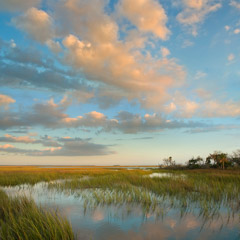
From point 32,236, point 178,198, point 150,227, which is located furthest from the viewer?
point 178,198

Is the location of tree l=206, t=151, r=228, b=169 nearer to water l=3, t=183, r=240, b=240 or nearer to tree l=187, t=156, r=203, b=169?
tree l=187, t=156, r=203, b=169

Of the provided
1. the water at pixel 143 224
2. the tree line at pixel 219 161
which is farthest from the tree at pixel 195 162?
the water at pixel 143 224

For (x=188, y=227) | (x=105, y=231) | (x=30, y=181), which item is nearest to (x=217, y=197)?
(x=188, y=227)

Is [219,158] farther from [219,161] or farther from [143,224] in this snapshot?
[143,224]

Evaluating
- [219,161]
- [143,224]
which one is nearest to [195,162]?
[219,161]

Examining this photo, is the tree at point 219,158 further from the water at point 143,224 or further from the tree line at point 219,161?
the water at point 143,224

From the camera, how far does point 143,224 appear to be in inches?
298

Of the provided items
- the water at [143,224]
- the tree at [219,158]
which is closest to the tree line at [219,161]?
the tree at [219,158]

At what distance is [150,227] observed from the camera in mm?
7258

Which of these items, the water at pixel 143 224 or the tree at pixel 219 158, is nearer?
the water at pixel 143 224

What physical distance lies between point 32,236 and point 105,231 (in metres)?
2.44

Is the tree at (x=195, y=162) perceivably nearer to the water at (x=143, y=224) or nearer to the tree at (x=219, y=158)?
the tree at (x=219, y=158)

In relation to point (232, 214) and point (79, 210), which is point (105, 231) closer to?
point (79, 210)

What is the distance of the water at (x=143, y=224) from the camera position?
21.6ft
